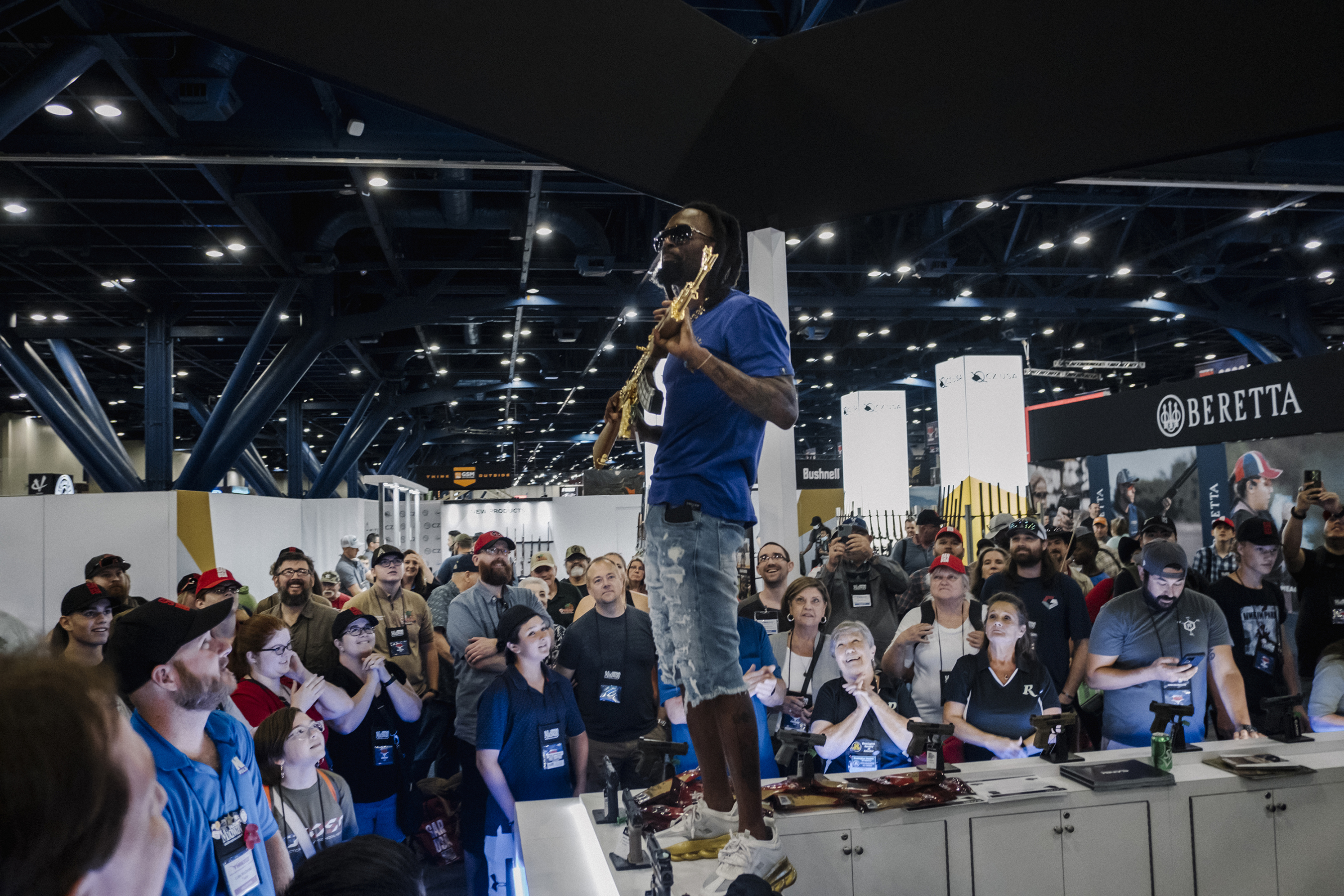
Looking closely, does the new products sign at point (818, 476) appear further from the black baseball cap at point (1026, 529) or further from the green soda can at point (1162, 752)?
the green soda can at point (1162, 752)

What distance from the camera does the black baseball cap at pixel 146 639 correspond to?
6.55ft

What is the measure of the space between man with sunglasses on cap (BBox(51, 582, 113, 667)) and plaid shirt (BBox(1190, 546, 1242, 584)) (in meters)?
6.76

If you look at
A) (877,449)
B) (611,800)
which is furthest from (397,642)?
(877,449)

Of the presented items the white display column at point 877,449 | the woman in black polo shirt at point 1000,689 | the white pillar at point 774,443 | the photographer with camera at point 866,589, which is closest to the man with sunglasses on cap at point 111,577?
the white pillar at point 774,443

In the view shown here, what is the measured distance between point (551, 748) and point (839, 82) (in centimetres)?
298

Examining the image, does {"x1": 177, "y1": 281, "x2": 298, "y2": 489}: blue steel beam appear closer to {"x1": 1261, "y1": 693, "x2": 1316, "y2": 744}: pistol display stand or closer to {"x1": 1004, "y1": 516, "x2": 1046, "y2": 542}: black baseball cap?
{"x1": 1004, "y1": 516, "x2": 1046, "y2": 542}: black baseball cap

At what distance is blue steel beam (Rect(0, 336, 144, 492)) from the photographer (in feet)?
33.0

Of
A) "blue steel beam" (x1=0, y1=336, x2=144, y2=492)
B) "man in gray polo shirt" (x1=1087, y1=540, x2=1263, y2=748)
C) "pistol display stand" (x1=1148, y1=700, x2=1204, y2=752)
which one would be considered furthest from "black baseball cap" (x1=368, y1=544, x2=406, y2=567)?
"blue steel beam" (x1=0, y1=336, x2=144, y2=492)

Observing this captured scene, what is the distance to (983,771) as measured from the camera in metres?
3.14

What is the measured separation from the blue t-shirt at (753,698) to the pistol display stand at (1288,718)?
81.7 inches

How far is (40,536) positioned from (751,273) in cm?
780

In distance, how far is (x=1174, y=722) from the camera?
3.42m

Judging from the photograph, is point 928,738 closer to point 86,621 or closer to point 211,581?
point 211,581

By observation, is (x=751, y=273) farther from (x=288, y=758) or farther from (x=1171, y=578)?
(x=288, y=758)
